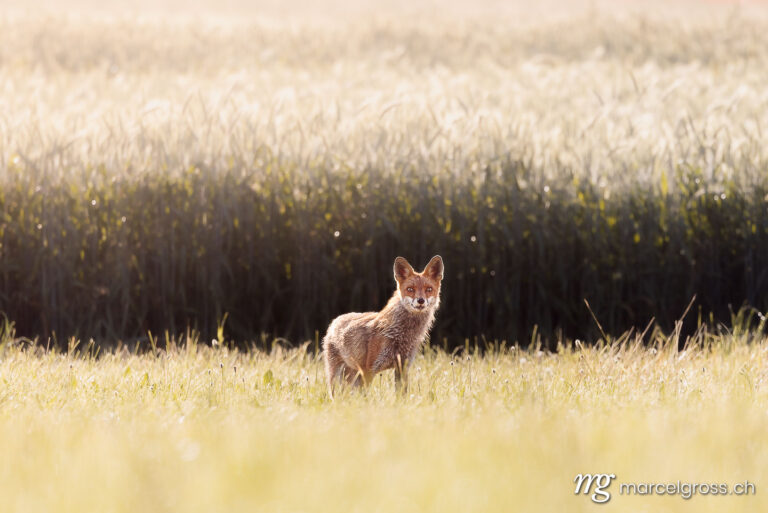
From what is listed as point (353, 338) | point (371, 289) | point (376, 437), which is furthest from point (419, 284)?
point (371, 289)

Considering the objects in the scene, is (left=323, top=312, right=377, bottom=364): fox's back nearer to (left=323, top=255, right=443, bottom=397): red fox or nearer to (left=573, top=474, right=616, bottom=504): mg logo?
(left=323, top=255, right=443, bottom=397): red fox

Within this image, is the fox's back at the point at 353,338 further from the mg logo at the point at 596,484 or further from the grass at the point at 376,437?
the mg logo at the point at 596,484

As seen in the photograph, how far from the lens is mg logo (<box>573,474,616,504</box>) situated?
8.56ft

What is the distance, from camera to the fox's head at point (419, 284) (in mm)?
3982

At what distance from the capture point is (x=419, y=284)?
4.03 m

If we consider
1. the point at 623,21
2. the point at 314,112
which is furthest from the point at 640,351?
the point at 623,21

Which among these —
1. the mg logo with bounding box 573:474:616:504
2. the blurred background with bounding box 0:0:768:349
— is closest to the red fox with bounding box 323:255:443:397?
the mg logo with bounding box 573:474:616:504

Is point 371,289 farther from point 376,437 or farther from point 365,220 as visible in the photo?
point 376,437

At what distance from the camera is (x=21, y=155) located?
6.71 m

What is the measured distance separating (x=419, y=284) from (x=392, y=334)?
28 cm

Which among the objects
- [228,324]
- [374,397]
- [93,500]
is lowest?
[228,324]

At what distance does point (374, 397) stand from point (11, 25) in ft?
53.8

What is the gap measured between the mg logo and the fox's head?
1.39 m

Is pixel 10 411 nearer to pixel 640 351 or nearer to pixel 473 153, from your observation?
pixel 640 351
